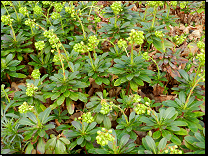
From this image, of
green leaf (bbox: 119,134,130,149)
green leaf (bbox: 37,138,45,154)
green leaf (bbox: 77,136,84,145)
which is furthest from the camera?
green leaf (bbox: 37,138,45,154)

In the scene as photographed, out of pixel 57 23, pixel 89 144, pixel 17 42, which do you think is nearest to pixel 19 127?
pixel 89 144

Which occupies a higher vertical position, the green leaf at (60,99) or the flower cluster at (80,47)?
the flower cluster at (80,47)

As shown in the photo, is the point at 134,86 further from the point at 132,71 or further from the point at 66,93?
the point at 66,93

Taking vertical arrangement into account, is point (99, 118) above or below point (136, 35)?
below

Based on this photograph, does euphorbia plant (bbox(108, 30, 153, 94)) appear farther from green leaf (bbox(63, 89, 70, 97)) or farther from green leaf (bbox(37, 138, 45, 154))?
green leaf (bbox(37, 138, 45, 154))

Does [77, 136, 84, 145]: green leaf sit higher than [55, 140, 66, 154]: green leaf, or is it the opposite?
[77, 136, 84, 145]: green leaf

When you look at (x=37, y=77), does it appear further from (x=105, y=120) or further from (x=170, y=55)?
(x=170, y=55)

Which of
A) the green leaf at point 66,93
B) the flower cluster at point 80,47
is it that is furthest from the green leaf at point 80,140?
the flower cluster at point 80,47

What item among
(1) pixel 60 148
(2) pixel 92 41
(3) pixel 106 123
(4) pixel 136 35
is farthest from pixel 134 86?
(1) pixel 60 148

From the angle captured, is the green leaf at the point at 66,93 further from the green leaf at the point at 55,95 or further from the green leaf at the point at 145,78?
the green leaf at the point at 145,78

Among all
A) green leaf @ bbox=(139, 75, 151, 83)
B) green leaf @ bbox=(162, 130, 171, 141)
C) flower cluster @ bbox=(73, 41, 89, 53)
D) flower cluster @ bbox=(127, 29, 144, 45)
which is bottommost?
green leaf @ bbox=(162, 130, 171, 141)

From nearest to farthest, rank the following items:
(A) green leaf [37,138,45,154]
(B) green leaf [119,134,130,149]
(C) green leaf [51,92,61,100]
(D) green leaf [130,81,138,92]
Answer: (B) green leaf [119,134,130,149] → (A) green leaf [37,138,45,154] → (C) green leaf [51,92,61,100] → (D) green leaf [130,81,138,92]

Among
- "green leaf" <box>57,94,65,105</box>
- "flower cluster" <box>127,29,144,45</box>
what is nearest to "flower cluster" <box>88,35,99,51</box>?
"flower cluster" <box>127,29,144,45</box>

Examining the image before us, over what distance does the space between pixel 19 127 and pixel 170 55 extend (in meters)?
2.55
